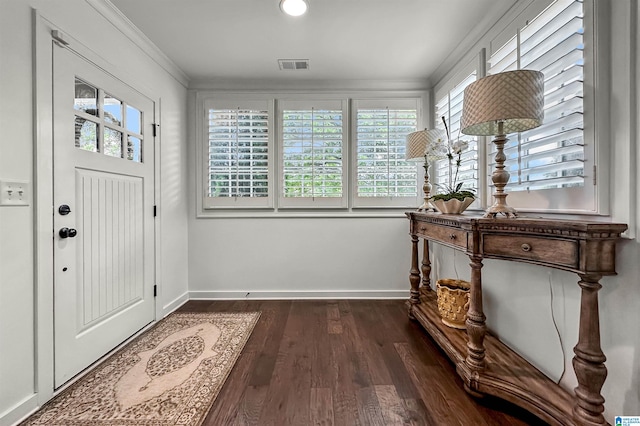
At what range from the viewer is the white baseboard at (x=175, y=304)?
2.52 m

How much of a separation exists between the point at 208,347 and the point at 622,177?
253cm

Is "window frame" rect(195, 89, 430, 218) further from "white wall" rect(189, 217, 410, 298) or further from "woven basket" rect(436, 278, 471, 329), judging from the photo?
"woven basket" rect(436, 278, 471, 329)

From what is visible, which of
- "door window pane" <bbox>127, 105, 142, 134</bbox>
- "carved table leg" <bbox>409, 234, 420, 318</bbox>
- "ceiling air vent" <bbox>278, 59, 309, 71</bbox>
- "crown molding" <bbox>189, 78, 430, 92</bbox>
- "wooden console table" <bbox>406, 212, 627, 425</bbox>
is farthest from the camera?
"crown molding" <bbox>189, 78, 430, 92</bbox>

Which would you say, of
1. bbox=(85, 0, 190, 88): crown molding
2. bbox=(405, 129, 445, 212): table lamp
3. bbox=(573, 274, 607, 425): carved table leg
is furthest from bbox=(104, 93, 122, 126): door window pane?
bbox=(573, 274, 607, 425): carved table leg

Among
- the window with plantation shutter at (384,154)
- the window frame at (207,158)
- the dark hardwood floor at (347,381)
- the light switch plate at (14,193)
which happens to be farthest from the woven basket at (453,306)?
the light switch plate at (14,193)

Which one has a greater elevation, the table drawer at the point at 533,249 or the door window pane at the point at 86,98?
the door window pane at the point at 86,98

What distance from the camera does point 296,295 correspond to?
2947 mm

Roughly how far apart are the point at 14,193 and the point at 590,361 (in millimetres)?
2636

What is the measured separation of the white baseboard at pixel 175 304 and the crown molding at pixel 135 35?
225 centimetres

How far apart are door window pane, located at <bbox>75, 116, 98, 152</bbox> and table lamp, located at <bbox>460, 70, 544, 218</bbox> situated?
231 cm

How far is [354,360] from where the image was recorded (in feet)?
5.85

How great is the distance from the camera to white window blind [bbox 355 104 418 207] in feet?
9.58

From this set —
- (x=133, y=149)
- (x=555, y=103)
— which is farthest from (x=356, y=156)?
(x=133, y=149)

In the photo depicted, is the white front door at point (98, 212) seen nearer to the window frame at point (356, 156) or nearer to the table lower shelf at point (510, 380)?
the window frame at point (356, 156)
